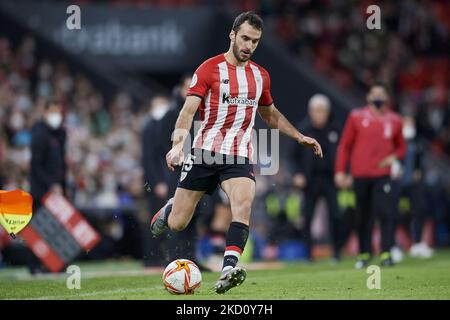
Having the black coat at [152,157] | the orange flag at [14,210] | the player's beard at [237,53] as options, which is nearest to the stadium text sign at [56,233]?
the black coat at [152,157]

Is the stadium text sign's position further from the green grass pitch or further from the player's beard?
the player's beard

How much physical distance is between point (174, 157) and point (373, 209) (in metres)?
5.66

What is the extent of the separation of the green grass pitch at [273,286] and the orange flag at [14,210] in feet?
2.09

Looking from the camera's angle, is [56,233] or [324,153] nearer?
[56,233]

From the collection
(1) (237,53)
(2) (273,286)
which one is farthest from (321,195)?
(1) (237,53)

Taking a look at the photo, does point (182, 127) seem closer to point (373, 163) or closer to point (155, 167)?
point (155, 167)

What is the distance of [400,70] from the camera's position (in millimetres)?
25797

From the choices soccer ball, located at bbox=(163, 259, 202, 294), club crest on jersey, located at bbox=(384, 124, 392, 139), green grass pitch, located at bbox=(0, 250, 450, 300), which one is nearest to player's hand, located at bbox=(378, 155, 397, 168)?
club crest on jersey, located at bbox=(384, 124, 392, 139)

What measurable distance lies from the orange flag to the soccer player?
1496mm

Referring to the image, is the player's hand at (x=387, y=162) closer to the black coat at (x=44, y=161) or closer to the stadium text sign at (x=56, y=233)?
the stadium text sign at (x=56, y=233)

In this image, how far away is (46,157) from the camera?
45.3 ft

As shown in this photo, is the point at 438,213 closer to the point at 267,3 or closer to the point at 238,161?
the point at 267,3
